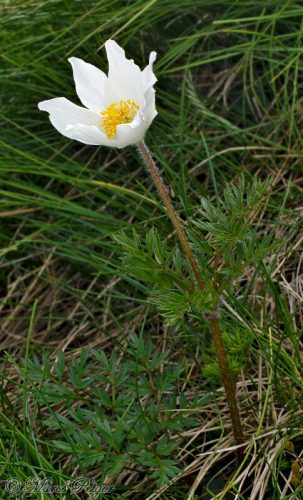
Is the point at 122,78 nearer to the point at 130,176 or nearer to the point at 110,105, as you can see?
the point at 110,105

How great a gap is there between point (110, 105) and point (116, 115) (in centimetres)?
6

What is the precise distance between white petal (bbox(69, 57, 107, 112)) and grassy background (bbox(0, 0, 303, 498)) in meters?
0.39

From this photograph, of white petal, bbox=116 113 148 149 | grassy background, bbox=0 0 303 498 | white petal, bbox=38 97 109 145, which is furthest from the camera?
grassy background, bbox=0 0 303 498

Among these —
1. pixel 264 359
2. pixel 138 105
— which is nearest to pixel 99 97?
pixel 138 105

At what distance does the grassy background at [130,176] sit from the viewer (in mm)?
1812

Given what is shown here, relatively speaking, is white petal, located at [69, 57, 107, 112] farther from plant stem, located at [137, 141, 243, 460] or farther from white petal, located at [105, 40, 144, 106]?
plant stem, located at [137, 141, 243, 460]

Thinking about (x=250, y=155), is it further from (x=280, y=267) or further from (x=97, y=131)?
(x=97, y=131)

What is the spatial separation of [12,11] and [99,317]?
2.82 ft

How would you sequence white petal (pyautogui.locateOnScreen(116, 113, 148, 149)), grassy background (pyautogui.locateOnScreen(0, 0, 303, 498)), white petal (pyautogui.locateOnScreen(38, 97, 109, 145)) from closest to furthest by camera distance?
white petal (pyautogui.locateOnScreen(116, 113, 148, 149)) < white petal (pyautogui.locateOnScreen(38, 97, 109, 145)) < grassy background (pyautogui.locateOnScreen(0, 0, 303, 498))

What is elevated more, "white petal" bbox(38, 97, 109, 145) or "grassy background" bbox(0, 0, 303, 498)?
"white petal" bbox(38, 97, 109, 145)

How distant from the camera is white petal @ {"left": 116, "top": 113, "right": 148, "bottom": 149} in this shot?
1295 mm

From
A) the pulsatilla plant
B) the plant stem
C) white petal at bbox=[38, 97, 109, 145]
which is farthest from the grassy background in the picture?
white petal at bbox=[38, 97, 109, 145]

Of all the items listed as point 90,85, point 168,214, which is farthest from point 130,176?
point 168,214

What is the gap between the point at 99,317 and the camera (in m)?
2.03
